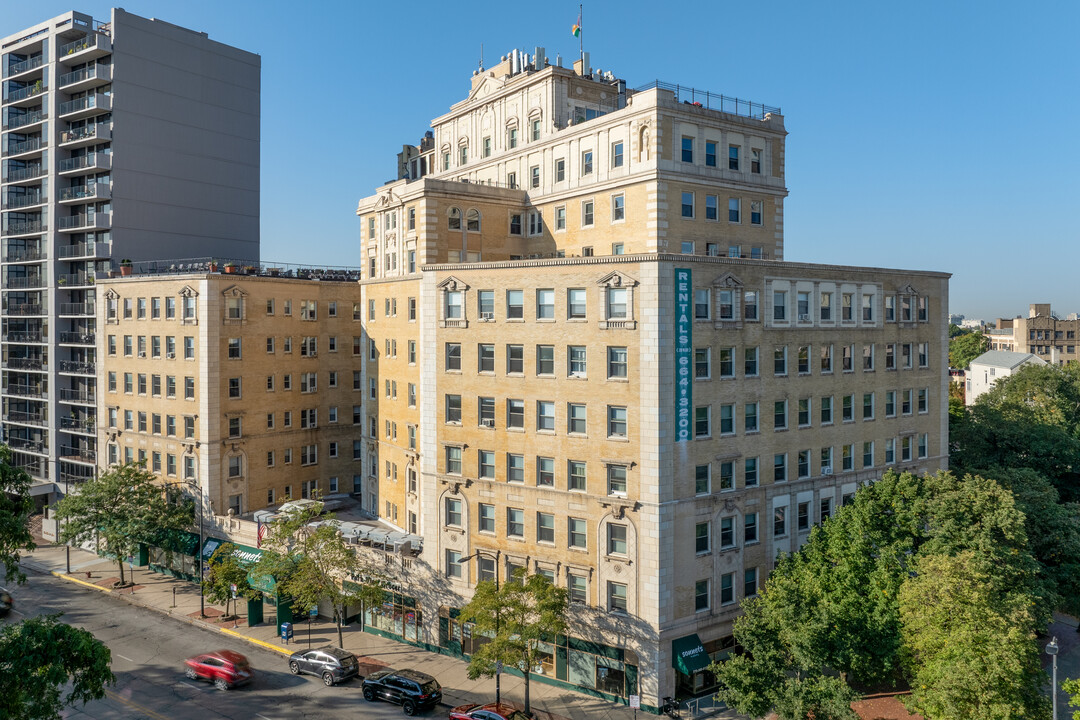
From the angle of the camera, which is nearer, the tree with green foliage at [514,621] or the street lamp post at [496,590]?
the tree with green foliage at [514,621]

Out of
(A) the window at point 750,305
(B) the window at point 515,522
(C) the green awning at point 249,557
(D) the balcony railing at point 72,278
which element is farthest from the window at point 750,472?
(D) the balcony railing at point 72,278

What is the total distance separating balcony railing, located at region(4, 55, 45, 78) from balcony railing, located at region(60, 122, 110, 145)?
8556 mm

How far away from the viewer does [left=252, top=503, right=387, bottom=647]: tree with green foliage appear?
161 ft

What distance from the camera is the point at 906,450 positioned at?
55375 millimetres

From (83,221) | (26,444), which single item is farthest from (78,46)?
(26,444)

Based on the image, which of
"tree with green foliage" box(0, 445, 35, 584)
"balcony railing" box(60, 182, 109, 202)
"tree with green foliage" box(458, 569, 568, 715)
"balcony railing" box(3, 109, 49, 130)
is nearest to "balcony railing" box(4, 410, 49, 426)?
"balcony railing" box(60, 182, 109, 202)

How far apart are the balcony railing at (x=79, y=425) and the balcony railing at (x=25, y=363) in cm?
651

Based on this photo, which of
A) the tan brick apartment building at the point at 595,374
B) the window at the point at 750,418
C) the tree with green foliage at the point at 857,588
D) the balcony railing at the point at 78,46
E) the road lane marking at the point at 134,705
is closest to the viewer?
the tree with green foliage at the point at 857,588

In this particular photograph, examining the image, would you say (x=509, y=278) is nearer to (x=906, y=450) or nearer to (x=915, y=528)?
(x=915, y=528)

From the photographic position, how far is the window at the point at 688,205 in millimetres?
52188

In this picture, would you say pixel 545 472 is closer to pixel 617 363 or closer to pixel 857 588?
pixel 617 363

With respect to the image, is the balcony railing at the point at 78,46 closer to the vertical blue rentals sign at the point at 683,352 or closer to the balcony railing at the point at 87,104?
the balcony railing at the point at 87,104

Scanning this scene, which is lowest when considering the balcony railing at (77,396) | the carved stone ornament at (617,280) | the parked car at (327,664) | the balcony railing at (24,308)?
the parked car at (327,664)

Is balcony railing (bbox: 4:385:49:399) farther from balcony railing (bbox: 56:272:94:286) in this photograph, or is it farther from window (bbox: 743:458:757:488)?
window (bbox: 743:458:757:488)
